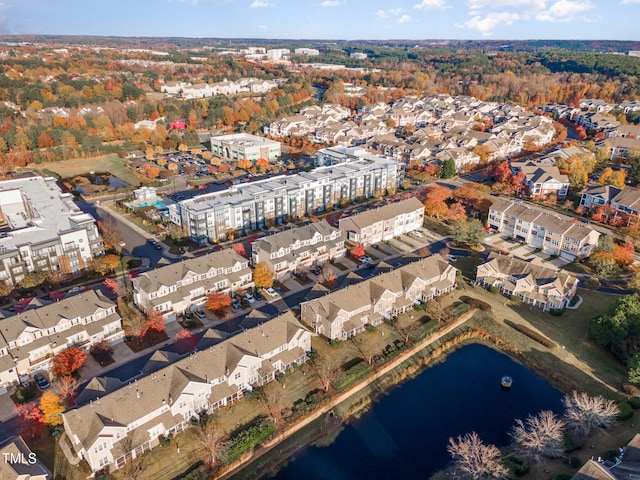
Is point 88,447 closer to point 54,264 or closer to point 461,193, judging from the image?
point 54,264

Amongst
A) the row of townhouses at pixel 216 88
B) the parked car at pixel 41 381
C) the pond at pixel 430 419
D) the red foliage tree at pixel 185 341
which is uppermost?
the row of townhouses at pixel 216 88

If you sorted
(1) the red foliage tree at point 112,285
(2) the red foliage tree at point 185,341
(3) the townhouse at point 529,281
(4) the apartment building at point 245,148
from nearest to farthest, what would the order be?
(2) the red foliage tree at point 185,341
(3) the townhouse at point 529,281
(1) the red foliage tree at point 112,285
(4) the apartment building at point 245,148

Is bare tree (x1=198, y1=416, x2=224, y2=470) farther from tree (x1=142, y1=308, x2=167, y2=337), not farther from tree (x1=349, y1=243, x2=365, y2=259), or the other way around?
tree (x1=349, y1=243, x2=365, y2=259)

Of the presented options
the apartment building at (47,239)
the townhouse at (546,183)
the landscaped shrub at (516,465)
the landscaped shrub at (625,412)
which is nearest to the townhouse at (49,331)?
the apartment building at (47,239)

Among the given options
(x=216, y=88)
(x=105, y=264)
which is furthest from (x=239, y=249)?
(x=216, y=88)

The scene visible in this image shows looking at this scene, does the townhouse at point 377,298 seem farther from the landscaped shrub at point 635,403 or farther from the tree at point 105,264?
the tree at point 105,264

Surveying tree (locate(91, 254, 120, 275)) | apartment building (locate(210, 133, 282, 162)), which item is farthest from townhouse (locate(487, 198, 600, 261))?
tree (locate(91, 254, 120, 275))

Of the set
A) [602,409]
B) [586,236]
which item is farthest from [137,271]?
[586,236]
